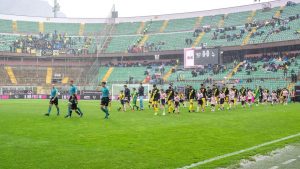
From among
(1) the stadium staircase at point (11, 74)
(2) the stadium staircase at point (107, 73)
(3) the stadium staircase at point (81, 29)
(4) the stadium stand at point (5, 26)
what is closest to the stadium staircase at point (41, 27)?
(4) the stadium stand at point (5, 26)

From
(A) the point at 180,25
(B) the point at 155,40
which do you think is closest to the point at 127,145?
(B) the point at 155,40

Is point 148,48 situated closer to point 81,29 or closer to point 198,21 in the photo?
point 198,21

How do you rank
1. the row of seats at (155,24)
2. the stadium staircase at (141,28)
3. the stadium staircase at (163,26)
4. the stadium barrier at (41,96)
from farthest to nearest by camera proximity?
1. the stadium staircase at (141,28)
2. the stadium staircase at (163,26)
3. the row of seats at (155,24)
4. the stadium barrier at (41,96)

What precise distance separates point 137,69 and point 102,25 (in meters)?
23.3

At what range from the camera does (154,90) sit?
27.2 meters

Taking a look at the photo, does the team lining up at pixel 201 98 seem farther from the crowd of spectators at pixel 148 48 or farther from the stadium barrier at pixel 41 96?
the crowd of spectators at pixel 148 48

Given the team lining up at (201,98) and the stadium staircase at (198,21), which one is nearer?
the team lining up at (201,98)

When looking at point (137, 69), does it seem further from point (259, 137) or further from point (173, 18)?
point (259, 137)

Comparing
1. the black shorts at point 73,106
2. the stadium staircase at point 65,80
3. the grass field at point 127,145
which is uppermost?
the stadium staircase at point 65,80

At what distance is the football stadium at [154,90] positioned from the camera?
34.4 feet

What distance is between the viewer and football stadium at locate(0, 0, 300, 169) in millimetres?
10477

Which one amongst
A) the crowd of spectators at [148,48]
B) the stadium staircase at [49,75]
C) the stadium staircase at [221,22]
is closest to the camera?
the stadium staircase at [49,75]

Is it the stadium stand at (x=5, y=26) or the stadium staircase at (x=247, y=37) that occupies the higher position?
the stadium stand at (x=5, y=26)

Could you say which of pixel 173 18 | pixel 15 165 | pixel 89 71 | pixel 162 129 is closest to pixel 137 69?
pixel 89 71
